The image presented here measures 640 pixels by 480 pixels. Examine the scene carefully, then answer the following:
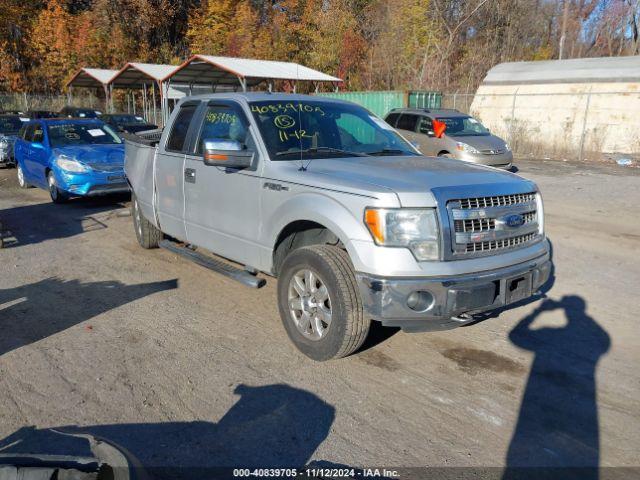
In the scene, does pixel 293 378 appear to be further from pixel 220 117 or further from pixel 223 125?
pixel 220 117

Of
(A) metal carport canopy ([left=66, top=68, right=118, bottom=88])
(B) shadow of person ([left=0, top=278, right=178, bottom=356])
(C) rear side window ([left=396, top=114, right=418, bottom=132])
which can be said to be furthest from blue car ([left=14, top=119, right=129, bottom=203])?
(A) metal carport canopy ([left=66, top=68, right=118, bottom=88])

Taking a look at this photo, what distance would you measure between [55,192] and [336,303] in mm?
8664

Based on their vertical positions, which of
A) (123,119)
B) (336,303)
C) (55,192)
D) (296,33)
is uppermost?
(296,33)

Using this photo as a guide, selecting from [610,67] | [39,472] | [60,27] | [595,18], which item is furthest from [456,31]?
[39,472]

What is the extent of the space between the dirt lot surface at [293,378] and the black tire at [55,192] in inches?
171

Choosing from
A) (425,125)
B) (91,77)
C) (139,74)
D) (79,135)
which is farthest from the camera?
(91,77)

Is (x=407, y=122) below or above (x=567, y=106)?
below

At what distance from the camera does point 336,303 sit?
3.86 meters

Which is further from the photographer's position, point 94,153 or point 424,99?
point 424,99

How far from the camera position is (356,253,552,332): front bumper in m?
3.57

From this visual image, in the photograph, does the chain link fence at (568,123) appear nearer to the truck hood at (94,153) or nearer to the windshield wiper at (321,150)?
the truck hood at (94,153)

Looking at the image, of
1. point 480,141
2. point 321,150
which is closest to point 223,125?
point 321,150

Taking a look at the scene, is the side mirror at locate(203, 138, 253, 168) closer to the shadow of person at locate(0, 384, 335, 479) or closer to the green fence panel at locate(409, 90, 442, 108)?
the shadow of person at locate(0, 384, 335, 479)

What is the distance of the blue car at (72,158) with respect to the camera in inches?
396
